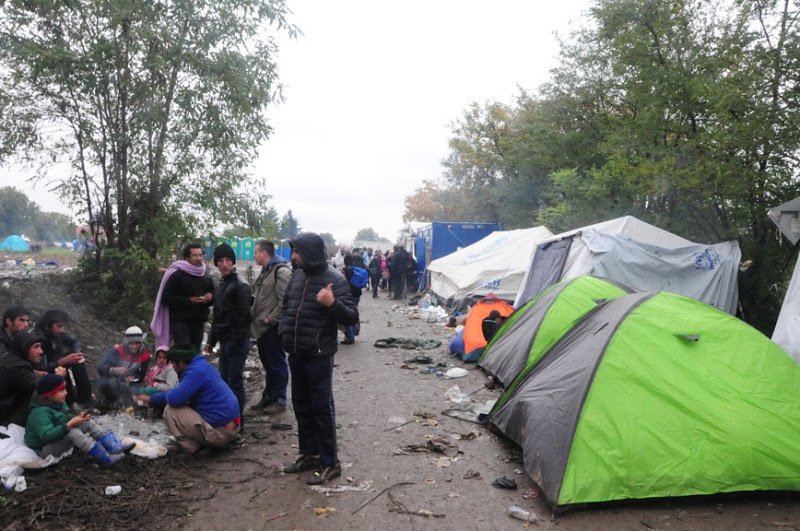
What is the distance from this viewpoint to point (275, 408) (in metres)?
6.26

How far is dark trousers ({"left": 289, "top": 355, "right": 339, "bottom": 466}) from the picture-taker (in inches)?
169

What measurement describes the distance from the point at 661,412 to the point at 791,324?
9.03ft

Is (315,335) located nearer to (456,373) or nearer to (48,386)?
(48,386)

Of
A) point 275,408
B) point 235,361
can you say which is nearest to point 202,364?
point 235,361

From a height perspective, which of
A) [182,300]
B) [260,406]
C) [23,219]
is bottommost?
[260,406]

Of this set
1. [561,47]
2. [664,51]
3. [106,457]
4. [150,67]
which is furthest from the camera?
[561,47]

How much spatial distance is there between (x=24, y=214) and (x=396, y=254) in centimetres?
5767

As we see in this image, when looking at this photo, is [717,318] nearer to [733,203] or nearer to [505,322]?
[505,322]

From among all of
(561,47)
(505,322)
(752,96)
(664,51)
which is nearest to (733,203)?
(752,96)

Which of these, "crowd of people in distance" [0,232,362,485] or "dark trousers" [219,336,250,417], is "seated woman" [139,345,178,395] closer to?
"crowd of people in distance" [0,232,362,485]

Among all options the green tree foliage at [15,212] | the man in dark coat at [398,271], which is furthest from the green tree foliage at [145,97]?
the green tree foliage at [15,212]

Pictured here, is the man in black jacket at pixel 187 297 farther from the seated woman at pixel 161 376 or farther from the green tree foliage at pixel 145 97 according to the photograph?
the green tree foliage at pixel 145 97

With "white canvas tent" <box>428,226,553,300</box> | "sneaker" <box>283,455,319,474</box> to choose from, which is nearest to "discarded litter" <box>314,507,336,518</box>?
"sneaker" <box>283,455,319,474</box>

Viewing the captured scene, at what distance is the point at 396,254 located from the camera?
65.7 feet
